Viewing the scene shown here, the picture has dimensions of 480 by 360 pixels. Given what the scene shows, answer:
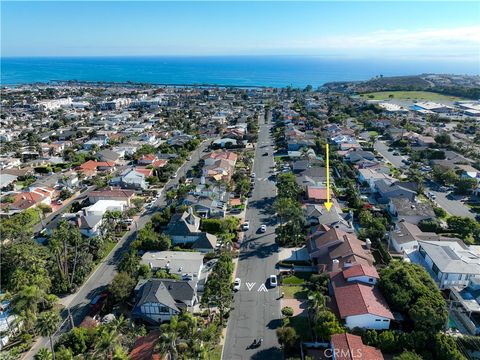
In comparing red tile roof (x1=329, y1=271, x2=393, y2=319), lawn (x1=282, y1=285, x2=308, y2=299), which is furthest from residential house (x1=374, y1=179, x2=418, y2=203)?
lawn (x1=282, y1=285, x2=308, y2=299)

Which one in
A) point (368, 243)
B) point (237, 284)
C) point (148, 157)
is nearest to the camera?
point (237, 284)

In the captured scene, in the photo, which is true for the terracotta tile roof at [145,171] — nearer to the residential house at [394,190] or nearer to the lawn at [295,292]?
the lawn at [295,292]

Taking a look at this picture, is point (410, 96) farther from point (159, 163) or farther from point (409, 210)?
point (159, 163)

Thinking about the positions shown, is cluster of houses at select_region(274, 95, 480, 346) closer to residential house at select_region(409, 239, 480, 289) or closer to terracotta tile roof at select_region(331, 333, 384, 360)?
residential house at select_region(409, 239, 480, 289)

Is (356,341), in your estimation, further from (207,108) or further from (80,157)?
(207,108)

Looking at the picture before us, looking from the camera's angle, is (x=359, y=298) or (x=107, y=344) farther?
(x=359, y=298)

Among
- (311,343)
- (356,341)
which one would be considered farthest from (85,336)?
(356,341)

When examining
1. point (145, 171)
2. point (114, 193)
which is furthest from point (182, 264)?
point (145, 171)

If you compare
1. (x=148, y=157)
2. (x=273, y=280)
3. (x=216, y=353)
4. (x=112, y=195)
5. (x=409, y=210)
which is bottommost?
(x=216, y=353)
